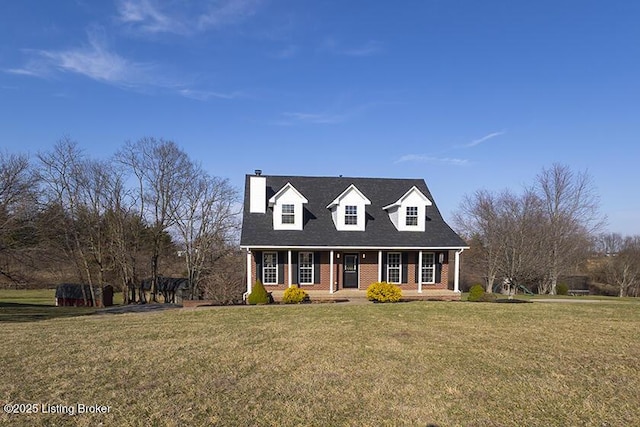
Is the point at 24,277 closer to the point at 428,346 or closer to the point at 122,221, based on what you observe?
the point at 122,221

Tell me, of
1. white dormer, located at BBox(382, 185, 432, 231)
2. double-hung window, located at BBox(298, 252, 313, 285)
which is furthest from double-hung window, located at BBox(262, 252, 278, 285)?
white dormer, located at BBox(382, 185, 432, 231)

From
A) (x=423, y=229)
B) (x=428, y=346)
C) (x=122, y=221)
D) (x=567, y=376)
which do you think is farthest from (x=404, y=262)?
(x=122, y=221)

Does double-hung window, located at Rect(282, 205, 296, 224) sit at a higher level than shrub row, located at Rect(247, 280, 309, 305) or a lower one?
higher

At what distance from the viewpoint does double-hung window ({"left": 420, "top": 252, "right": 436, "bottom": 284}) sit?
20.7 meters

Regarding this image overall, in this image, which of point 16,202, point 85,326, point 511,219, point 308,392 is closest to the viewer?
point 308,392

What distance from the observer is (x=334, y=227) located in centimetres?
2084

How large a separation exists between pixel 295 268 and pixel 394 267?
5371mm

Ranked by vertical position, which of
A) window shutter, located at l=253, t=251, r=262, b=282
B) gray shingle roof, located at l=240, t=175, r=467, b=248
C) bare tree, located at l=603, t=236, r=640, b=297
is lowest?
bare tree, located at l=603, t=236, r=640, b=297

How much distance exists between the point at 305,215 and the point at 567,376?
1590 centimetres

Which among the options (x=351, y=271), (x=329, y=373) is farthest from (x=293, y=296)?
(x=329, y=373)

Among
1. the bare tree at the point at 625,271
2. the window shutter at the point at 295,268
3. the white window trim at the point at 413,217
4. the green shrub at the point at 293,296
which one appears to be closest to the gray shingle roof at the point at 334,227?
the white window trim at the point at 413,217

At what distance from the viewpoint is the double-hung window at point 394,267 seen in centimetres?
2056

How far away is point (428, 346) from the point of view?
27.4ft

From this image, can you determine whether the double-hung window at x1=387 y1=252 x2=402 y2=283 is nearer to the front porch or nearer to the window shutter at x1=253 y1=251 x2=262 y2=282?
the front porch
